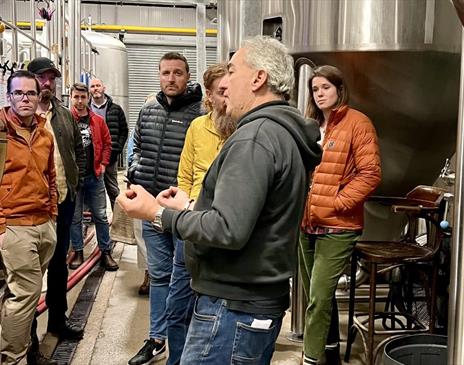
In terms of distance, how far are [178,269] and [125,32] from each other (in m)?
9.60

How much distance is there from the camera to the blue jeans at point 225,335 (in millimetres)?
1371

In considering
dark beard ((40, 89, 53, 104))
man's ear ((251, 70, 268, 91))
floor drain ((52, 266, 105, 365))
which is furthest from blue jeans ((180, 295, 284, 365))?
dark beard ((40, 89, 53, 104))

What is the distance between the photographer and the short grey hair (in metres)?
1.38

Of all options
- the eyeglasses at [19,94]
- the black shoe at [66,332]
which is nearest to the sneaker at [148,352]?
the black shoe at [66,332]

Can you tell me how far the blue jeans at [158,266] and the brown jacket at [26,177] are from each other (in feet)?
1.55

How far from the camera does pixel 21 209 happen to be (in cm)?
234

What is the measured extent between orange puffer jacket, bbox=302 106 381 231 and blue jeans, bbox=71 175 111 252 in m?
2.34

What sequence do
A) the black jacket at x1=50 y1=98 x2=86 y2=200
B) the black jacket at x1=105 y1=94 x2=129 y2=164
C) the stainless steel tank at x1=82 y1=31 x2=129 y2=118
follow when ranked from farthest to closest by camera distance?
the stainless steel tank at x1=82 y1=31 x2=129 y2=118, the black jacket at x1=105 y1=94 x2=129 y2=164, the black jacket at x1=50 y1=98 x2=86 y2=200

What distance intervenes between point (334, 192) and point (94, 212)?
250 cm

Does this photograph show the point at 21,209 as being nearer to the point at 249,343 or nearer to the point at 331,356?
the point at 249,343

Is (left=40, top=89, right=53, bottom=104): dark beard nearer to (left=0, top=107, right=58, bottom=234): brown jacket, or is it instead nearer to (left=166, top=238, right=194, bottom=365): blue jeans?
(left=0, top=107, right=58, bottom=234): brown jacket

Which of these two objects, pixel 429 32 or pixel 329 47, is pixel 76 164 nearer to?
pixel 329 47

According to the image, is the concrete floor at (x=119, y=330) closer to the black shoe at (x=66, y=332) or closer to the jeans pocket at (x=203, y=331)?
the black shoe at (x=66, y=332)

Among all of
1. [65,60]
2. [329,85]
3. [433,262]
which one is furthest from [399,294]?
[65,60]
